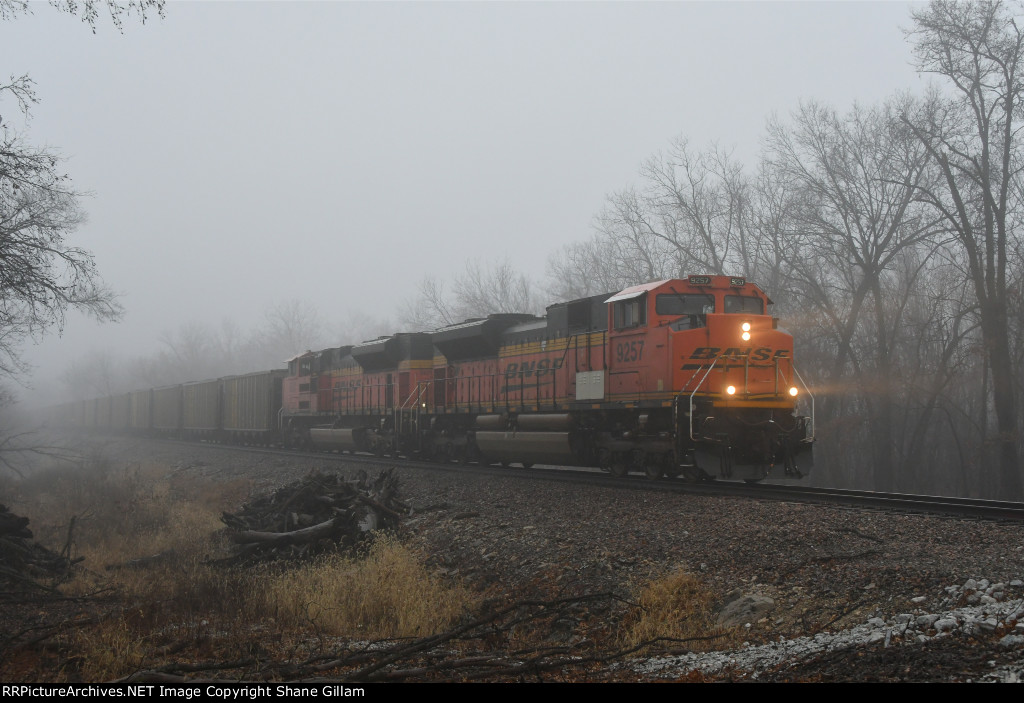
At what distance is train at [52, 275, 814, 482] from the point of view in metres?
13.5

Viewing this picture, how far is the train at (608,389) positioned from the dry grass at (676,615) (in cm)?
500

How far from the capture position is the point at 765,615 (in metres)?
7.15

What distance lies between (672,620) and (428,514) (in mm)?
6834

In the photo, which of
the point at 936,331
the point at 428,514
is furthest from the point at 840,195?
the point at 428,514

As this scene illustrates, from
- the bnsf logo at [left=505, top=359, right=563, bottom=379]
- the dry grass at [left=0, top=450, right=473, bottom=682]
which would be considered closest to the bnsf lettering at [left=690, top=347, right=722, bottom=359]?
the bnsf logo at [left=505, top=359, right=563, bottom=379]

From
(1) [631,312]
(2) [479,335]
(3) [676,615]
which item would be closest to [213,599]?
(3) [676,615]

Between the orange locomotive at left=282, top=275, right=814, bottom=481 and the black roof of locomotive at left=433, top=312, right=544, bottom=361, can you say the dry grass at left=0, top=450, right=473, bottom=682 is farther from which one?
the black roof of locomotive at left=433, top=312, right=544, bottom=361

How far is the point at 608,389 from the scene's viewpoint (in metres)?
15.4

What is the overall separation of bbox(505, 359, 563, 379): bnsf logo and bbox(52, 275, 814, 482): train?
1.5 inches

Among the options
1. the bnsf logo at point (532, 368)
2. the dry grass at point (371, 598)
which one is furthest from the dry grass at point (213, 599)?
the bnsf logo at point (532, 368)

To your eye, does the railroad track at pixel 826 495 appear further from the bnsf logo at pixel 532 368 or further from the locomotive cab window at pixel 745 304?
the locomotive cab window at pixel 745 304

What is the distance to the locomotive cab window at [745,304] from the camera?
14781 mm

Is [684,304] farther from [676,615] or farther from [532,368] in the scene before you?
[676,615]
